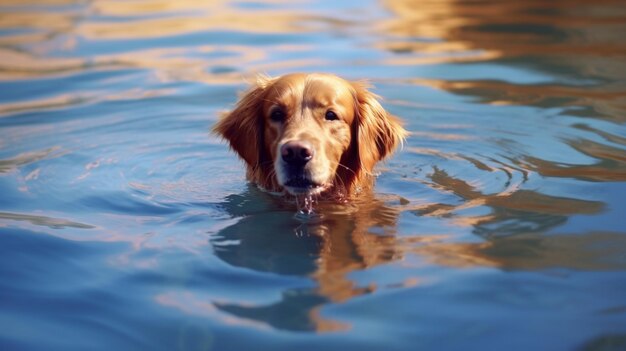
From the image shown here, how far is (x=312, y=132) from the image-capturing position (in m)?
5.52

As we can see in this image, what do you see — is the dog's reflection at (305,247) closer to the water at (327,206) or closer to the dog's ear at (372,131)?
the water at (327,206)

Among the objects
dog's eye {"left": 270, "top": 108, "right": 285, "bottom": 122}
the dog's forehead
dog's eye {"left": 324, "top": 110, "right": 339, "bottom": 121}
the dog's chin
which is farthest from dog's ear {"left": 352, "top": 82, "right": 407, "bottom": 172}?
the dog's chin

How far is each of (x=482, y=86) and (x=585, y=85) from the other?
98cm

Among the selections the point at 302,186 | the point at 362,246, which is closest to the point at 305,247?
the point at 362,246

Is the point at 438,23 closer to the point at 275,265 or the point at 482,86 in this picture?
the point at 482,86

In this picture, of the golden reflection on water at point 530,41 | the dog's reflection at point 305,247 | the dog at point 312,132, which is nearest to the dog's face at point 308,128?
the dog at point 312,132

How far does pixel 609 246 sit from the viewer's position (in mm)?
4703

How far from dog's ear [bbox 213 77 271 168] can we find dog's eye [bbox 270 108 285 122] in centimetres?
25

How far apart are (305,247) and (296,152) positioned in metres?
0.61

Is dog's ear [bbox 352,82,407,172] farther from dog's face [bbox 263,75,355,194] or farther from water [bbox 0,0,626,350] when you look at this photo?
water [bbox 0,0,626,350]

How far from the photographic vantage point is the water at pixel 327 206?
154 inches

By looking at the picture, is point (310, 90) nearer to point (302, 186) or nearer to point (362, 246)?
point (302, 186)

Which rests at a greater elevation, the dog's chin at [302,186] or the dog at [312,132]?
the dog at [312,132]

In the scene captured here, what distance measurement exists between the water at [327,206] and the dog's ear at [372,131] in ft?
0.86
